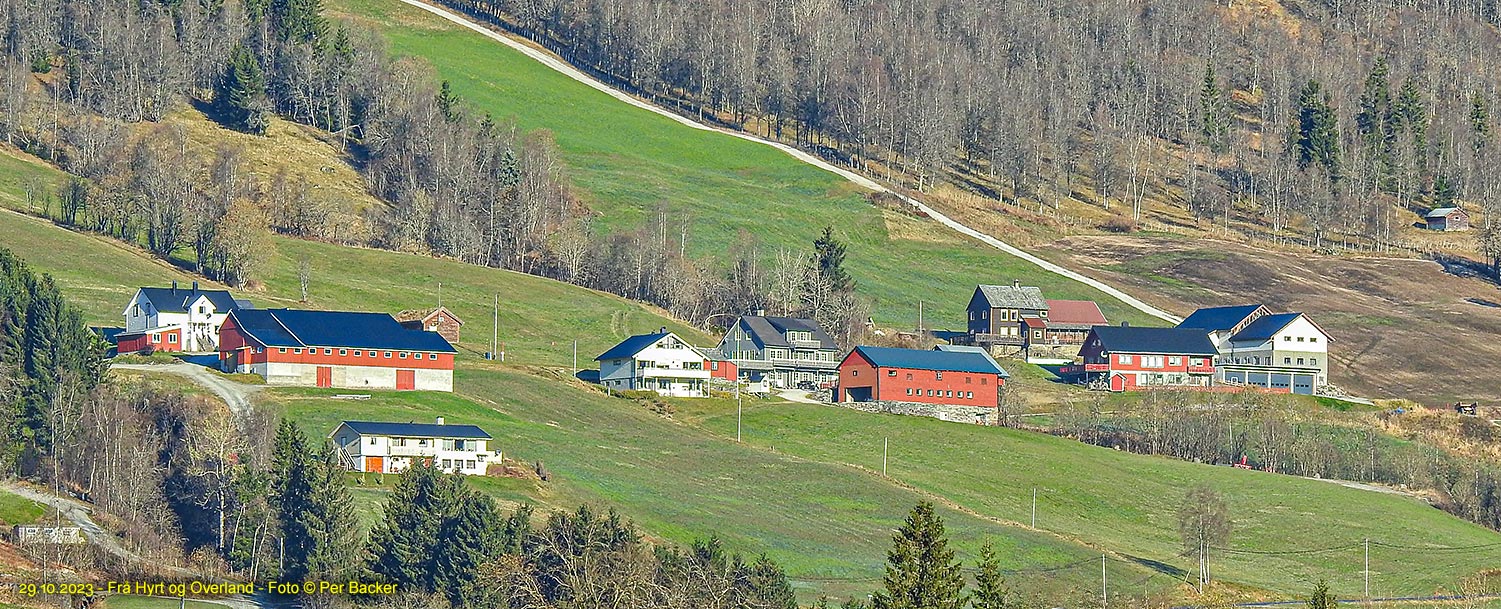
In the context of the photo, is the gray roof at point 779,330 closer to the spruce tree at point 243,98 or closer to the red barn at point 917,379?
the red barn at point 917,379

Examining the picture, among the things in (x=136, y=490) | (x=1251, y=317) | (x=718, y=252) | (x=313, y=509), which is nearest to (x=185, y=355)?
(x=136, y=490)

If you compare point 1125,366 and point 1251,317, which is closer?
point 1125,366

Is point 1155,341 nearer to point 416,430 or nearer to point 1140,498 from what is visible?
point 1140,498

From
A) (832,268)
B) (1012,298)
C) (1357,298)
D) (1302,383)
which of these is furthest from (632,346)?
(1357,298)

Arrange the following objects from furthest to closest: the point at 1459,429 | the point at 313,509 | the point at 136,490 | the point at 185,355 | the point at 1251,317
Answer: the point at 1251,317
the point at 1459,429
the point at 185,355
the point at 136,490
the point at 313,509

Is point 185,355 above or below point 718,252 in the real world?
below

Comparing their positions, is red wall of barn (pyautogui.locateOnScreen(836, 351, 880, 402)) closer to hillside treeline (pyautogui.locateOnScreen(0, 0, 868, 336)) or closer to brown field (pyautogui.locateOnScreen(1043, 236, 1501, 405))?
hillside treeline (pyautogui.locateOnScreen(0, 0, 868, 336))

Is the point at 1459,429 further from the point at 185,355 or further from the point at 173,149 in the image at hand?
the point at 173,149

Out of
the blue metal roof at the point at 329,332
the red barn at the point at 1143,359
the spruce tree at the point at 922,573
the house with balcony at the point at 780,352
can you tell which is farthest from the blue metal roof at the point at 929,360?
the spruce tree at the point at 922,573
